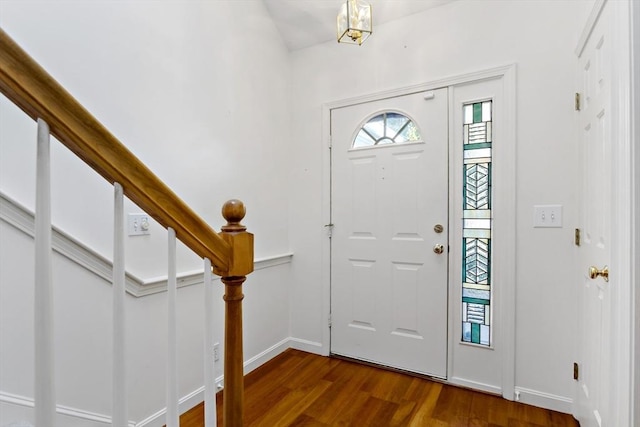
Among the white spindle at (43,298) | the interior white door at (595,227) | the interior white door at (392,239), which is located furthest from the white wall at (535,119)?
the white spindle at (43,298)

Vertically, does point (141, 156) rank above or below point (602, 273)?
above

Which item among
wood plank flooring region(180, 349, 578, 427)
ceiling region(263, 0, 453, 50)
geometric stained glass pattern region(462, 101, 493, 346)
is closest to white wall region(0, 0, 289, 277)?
ceiling region(263, 0, 453, 50)

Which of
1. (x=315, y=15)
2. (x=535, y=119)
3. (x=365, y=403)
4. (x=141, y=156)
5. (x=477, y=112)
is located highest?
(x=315, y=15)

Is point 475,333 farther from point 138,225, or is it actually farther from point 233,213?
point 138,225

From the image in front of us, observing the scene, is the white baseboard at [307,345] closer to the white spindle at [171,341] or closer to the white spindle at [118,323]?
the white spindle at [171,341]

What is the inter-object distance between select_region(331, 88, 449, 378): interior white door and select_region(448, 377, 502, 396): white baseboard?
0.41 ft

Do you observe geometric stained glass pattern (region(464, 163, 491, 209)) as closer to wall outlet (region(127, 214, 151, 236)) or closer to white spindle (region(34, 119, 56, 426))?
wall outlet (region(127, 214, 151, 236))

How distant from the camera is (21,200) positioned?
4.09ft

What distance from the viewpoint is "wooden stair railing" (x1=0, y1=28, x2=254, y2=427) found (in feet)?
1.55

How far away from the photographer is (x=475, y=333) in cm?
209

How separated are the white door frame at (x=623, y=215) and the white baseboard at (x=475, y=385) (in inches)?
39.0

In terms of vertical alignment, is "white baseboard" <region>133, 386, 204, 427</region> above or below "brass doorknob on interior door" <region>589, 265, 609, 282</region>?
below

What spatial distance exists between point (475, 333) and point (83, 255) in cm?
233

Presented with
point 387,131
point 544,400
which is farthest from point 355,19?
point 544,400
